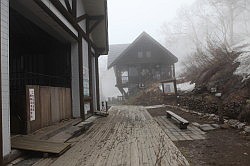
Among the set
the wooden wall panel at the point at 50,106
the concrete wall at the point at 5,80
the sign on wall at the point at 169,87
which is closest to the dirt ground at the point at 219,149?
the concrete wall at the point at 5,80

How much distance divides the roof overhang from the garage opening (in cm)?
270

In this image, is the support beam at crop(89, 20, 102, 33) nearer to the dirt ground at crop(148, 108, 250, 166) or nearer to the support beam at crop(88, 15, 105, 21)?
the support beam at crop(88, 15, 105, 21)

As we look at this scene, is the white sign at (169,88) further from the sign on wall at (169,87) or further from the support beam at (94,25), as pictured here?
the support beam at (94,25)

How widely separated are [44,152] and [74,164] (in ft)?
2.95

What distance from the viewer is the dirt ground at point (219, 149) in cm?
544

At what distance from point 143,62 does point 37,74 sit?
2910 cm

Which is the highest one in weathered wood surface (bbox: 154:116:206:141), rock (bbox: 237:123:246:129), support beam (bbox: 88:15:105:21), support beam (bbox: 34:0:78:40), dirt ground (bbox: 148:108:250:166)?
support beam (bbox: 88:15:105:21)

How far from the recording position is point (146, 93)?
94.8 feet

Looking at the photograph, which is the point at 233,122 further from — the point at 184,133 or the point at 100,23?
the point at 100,23

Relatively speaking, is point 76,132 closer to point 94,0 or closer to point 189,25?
point 94,0

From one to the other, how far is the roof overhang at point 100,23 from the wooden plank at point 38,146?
862 centimetres

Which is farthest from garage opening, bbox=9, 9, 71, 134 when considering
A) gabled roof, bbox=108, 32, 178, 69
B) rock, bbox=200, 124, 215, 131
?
gabled roof, bbox=108, 32, 178, 69

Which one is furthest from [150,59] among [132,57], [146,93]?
[146,93]

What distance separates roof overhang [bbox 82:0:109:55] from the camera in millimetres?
14065
